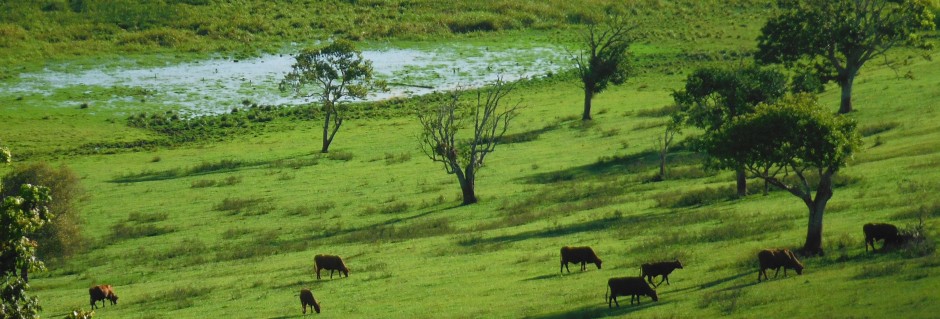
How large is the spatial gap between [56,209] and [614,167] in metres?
34.0

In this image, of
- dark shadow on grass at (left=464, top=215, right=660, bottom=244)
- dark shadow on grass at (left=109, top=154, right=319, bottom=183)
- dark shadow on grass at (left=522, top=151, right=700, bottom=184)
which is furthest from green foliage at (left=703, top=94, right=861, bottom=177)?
dark shadow on grass at (left=109, top=154, right=319, bottom=183)

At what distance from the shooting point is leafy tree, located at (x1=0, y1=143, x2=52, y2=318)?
73.9 ft

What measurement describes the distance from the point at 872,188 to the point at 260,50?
10063 centimetres

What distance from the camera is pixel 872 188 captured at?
47562 mm

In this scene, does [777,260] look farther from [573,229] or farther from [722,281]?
[573,229]

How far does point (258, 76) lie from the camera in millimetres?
124125

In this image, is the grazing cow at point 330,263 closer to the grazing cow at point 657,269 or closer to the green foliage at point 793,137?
the grazing cow at point 657,269

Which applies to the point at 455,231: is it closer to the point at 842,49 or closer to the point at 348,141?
the point at 842,49

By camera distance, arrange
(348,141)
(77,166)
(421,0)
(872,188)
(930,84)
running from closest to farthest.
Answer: (872,188) < (930,84) < (77,166) < (348,141) < (421,0)

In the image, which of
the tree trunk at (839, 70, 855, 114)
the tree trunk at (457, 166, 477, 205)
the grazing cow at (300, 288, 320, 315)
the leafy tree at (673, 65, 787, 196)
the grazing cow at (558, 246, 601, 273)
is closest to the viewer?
the grazing cow at (300, 288, 320, 315)

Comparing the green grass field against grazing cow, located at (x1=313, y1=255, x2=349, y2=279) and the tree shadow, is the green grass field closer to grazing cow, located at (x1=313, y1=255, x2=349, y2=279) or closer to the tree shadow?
the tree shadow

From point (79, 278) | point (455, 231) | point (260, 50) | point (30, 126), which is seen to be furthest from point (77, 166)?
point (260, 50)

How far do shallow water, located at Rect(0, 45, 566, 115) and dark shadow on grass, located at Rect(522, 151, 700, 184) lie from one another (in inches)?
1775

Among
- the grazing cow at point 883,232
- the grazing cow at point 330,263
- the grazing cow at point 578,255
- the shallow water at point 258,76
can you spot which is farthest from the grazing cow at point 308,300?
the shallow water at point 258,76
